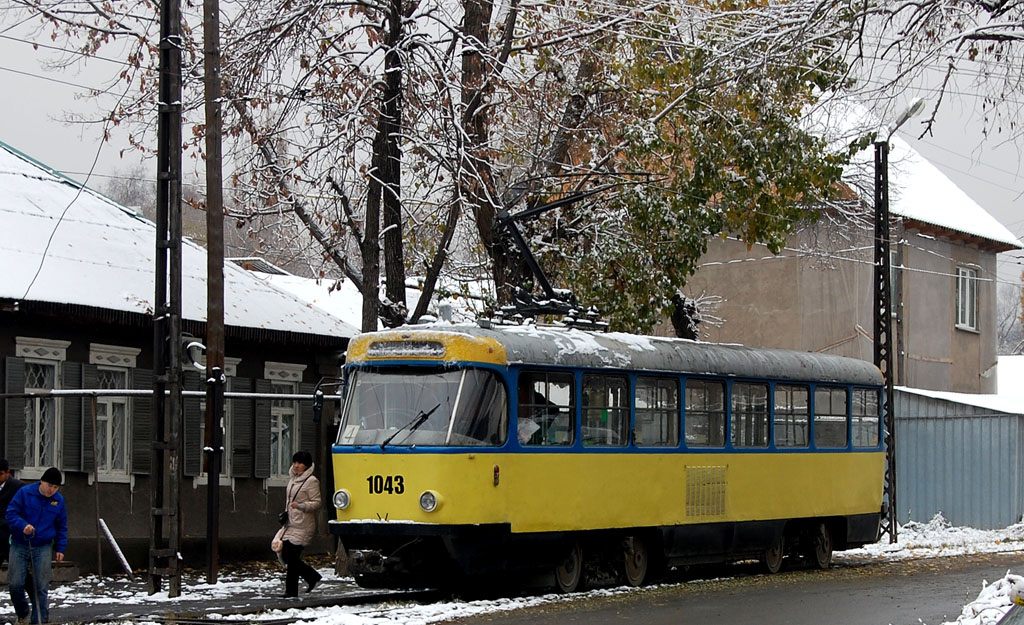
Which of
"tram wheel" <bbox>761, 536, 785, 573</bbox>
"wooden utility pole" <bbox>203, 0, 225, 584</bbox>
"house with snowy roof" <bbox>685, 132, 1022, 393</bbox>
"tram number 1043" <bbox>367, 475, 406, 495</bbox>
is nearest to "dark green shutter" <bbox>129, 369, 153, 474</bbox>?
"wooden utility pole" <bbox>203, 0, 225, 584</bbox>

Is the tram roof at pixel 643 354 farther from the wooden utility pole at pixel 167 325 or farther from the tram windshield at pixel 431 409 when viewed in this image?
the wooden utility pole at pixel 167 325

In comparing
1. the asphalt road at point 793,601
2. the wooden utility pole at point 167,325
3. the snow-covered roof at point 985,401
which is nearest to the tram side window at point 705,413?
the asphalt road at point 793,601

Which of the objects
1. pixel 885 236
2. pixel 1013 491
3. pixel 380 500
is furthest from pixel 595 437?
pixel 1013 491

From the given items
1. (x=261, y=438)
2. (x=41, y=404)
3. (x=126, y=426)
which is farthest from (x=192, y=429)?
(x=41, y=404)

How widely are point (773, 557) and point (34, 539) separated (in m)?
10.3

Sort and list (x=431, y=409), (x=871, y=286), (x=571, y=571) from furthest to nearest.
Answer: (x=871, y=286) → (x=571, y=571) → (x=431, y=409)

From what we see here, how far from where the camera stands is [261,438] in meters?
22.7

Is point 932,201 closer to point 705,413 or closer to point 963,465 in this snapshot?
point 963,465

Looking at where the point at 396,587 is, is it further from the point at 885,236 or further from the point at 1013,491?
the point at 1013,491

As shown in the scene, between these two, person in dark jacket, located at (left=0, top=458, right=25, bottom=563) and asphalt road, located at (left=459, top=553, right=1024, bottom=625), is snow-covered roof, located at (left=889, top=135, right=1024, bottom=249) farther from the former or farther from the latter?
person in dark jacket, located at (left=0, top=458, right=25, bottom=563)

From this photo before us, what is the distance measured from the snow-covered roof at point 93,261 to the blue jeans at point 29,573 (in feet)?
18.5

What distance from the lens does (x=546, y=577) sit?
16734 millimetres

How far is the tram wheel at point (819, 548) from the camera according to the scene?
2136 centimetres

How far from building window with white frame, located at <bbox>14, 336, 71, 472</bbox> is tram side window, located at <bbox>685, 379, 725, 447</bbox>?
808 centimetres
